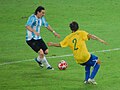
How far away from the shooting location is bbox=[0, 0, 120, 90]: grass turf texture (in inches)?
588

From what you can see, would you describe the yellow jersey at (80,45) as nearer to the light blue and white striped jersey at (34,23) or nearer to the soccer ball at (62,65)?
the soccer ball at (62,65)

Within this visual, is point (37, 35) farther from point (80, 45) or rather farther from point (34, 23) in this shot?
point (80, 45)

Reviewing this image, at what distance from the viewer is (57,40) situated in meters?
22.9

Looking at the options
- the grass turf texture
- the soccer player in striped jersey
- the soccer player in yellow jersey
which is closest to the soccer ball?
the grass turf texture

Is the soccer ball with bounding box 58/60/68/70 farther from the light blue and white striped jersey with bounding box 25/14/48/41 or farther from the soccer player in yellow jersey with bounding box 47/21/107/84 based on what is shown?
the soccer player in yellow jersey with bounding box 47/21/107/84

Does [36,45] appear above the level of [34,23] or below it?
below

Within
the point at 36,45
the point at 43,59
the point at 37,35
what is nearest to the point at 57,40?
the point at 36,45

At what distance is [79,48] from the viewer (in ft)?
47.0

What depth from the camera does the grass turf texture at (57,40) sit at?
14946mm

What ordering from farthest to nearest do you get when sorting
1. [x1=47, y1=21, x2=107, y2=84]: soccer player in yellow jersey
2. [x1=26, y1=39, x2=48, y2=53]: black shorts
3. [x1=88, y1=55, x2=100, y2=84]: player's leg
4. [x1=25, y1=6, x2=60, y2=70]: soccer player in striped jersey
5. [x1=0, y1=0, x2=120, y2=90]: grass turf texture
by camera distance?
[x1=26, y1=39, x2=48, y2=53]: black shorts
[x1=25, y1=6, x2=60, y2=70]: soccer player in striped jersey
[x1=0, y1=0, x2=120, y2=90]: grass turf texture
[x1=88, y1=55, x2=100, y2=84]: player's leg
[x1=47, y1=21, x2=107, y2=84]: soccer player in yellow jersey

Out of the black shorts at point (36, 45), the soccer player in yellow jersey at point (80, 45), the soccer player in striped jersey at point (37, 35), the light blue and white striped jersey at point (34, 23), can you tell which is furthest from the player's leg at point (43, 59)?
the soccer player in yellow jersey at point (80, 45)

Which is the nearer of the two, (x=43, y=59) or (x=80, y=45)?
(x=80, y=45)

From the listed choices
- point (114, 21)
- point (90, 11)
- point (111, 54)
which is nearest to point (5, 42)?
point (111, 54)

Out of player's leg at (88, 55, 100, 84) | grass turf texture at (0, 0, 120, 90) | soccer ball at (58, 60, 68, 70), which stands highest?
player's leg at (88, 55, 100, 84)
